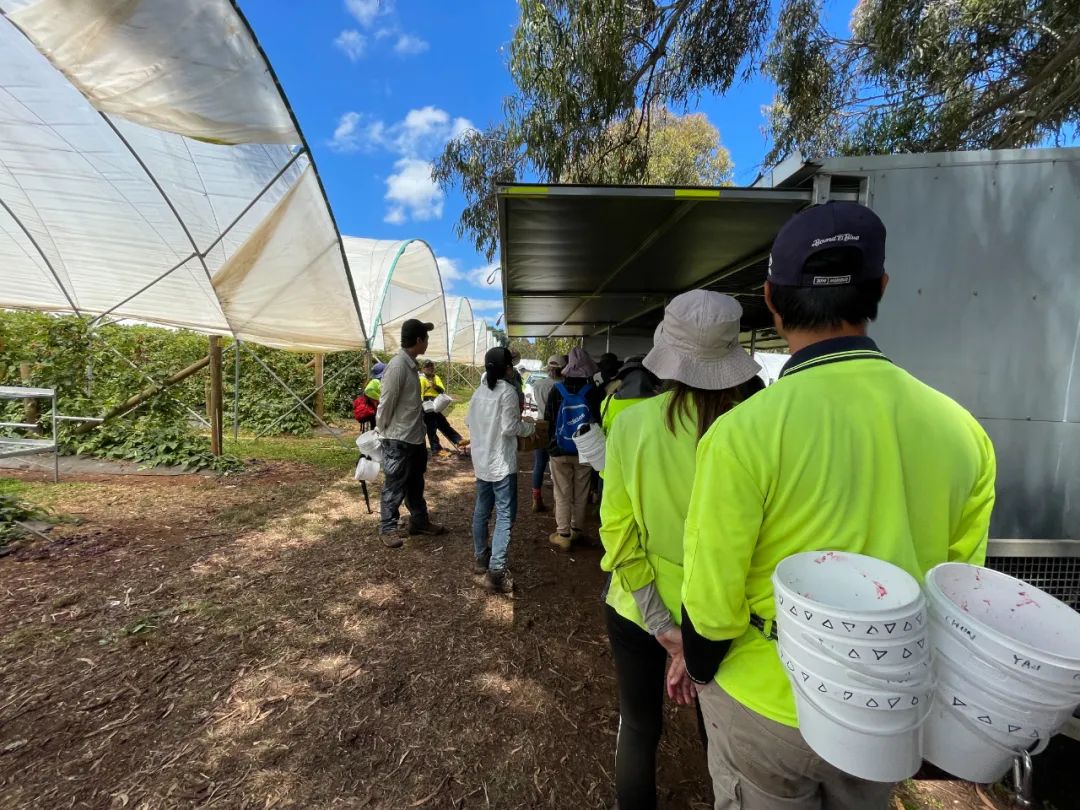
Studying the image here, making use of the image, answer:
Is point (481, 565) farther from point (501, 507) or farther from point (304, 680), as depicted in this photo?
point (304, 680)

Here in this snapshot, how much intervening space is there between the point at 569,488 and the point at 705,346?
12.3ft

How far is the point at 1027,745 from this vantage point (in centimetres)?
80

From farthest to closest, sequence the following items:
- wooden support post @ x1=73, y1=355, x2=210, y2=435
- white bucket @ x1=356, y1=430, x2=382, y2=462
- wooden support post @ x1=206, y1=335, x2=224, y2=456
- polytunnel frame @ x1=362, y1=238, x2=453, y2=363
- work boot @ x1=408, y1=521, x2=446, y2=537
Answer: polytunnel frame @ x1=362, y1=238, x2=453, y2=363 → wooden support post @ x1=206, y1=335, x2=224, y2=456 → wooden support post @ x1=73, y1=355, x2=210, y2=435 → work boot @ x1=408, y1=521, x2=446, y2=537 → white bucket @ x1=356, y1=430, x2=382, y2=462

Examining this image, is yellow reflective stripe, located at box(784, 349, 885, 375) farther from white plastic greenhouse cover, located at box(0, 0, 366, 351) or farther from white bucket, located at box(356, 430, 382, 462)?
white plastic greenhouse cover, located at box(0, 0, 366, 351)

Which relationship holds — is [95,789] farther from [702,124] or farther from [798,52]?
[702,124]

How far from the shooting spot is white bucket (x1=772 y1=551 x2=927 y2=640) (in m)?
0.75

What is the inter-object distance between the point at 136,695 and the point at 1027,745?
12.3ft

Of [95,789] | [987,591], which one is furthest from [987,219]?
[95,789]

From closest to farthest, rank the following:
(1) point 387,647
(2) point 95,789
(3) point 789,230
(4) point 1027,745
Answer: (4) point 1027,745, (3) point 789,230, (2) point 95,789, (1) point 387,647

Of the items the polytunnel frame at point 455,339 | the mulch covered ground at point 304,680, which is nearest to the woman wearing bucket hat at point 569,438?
the mulch covered ground at point 304,680

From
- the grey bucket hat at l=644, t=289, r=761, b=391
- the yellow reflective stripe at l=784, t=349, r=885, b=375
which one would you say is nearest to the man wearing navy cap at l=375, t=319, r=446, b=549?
the grey bucket hat at l=644, t=289, r=761, b=391

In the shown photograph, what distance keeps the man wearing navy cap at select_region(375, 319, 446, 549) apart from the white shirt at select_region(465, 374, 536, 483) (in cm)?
104

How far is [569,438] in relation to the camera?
4637 millimetres

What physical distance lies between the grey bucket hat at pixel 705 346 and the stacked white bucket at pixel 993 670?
0.72 meters
